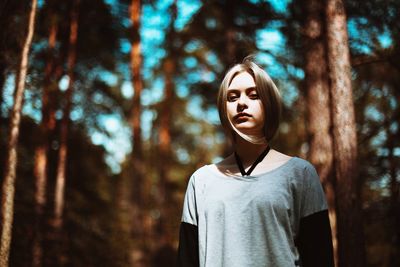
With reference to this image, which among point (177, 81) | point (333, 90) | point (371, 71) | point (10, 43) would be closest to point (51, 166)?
point (177, 81)

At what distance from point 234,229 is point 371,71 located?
8.17 meters

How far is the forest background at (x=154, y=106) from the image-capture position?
14.0 ft

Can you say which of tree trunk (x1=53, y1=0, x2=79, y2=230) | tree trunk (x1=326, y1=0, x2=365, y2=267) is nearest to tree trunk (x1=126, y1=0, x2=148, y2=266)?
tree trunk (x1=53, y1=0, x2=79, y2=230)

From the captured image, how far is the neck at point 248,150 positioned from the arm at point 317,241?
0.49 metres

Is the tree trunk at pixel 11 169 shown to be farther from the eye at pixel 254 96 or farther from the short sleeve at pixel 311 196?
the short sleeve at pixel 311 196

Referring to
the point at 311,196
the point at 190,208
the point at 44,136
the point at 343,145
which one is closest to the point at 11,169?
the point at 190,208

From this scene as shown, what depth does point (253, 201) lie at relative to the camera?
220 cm

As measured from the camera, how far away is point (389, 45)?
5.24 meters

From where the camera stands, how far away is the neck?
2465 mm

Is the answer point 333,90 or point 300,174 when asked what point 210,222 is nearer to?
point 300,174

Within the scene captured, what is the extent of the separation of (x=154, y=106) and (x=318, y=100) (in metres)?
12.7

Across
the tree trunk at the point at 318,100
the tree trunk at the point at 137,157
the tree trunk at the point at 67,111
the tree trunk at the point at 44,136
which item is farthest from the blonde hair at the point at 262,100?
the tree trunk at the point at 137,157

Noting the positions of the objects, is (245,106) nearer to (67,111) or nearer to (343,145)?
(343,145)

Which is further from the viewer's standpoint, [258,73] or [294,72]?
[294,72]
